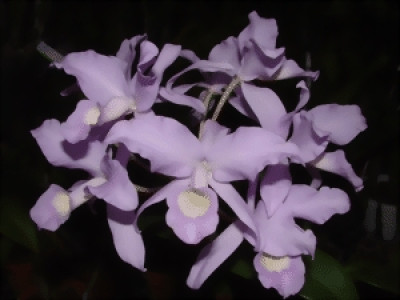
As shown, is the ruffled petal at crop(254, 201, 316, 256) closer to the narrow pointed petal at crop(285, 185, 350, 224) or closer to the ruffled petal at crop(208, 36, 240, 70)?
the narrow pointed petal at crop(285, 185, 350, 224)

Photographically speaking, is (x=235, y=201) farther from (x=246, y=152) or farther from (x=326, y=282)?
(x=326, y=282)

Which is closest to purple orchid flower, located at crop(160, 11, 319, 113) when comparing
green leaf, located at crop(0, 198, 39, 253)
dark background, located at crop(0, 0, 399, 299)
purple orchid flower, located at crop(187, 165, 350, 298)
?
purple orchid flower, located at crop(187, 165, 350, 298)

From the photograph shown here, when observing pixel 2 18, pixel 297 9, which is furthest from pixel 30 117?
pixel 297 9

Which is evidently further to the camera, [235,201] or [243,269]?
[243,269]

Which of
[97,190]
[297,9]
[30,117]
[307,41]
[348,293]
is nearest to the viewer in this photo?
[97,190]

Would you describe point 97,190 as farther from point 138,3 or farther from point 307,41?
point 138,3

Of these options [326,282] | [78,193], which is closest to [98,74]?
[78,193]

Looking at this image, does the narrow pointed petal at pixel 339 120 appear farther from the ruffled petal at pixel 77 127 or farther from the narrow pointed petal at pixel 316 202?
the ruffled petal at pixel 77 127
